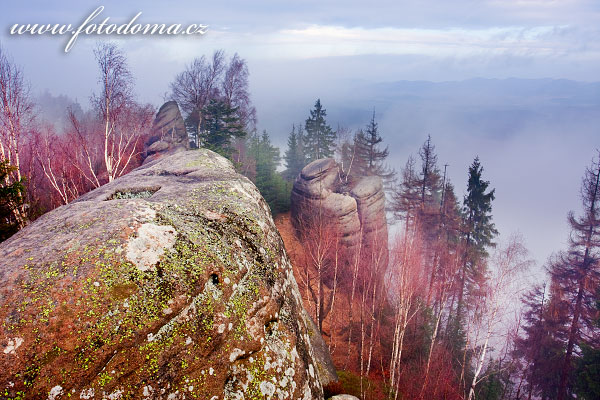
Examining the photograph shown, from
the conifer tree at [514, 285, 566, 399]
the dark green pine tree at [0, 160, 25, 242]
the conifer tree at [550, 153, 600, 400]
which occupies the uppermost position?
the dark green pine tree at [0, 160, 25, 242]

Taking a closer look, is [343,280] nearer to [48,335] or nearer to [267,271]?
[267,271]

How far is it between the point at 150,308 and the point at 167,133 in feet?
104

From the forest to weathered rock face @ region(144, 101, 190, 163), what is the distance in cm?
113

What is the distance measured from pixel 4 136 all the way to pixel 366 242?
24.6m

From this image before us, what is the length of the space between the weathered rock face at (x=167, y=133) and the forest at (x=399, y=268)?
113 cm

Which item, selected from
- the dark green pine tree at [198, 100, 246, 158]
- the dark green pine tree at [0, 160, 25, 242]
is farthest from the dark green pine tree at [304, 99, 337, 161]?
the dark green pine tree at [0, 160, 25, 242]

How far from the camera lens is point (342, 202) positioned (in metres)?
28.4

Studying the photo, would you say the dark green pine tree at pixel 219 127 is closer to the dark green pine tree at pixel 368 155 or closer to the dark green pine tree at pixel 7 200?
the dark green pine tree at pixel 368 155

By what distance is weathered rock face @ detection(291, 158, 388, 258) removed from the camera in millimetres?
27953

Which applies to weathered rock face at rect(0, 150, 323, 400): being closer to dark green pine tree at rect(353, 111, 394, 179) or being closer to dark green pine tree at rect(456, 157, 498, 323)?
dark green pine tree at rect(456, 157, 498, 323)

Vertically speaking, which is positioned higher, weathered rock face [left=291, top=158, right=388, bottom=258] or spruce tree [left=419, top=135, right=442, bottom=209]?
spruce tree [left=419, top=135, right=442, bottom=209]

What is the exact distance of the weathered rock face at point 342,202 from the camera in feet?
91.7

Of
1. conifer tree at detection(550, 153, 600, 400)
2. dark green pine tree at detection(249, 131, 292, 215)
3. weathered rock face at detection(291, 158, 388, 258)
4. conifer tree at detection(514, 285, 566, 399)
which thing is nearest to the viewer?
conifer tree at detection(550, 153, 600, 400)

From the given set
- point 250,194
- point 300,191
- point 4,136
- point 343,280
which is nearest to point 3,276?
point 250,194
